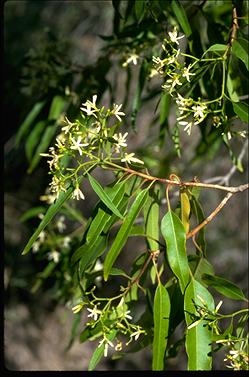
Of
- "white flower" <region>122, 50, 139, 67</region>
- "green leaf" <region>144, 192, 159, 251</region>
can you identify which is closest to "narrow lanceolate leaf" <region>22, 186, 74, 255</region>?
"green leaf" <region>144, 192, 159, 251</region>

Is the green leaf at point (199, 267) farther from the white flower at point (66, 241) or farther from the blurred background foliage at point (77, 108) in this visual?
the white flower at point (66, 241)

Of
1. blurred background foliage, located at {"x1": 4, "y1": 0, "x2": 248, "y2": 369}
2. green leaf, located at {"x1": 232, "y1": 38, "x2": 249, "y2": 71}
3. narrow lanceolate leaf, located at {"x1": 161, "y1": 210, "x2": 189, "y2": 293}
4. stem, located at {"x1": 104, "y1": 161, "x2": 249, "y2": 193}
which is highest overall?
green leaf, located at {"x1": 232, "y1": 38, "x2": 249, "y2": 71}

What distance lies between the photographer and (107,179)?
4426 millimetres

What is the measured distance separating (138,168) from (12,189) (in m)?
2.84

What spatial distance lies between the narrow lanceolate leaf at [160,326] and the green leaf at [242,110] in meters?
0.35

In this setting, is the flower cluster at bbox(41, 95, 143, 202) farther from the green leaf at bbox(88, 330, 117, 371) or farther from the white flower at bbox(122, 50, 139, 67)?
the white flower at bbox(122, 50, 139, 67)

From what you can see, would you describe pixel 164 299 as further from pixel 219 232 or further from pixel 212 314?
pixel 219 232

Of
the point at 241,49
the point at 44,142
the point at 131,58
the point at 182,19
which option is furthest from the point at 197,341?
the point at 44,142

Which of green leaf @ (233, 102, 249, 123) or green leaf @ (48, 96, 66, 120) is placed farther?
green leaf @ (48, 96, 66, 120)

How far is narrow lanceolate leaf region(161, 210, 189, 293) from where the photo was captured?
3.73 feet

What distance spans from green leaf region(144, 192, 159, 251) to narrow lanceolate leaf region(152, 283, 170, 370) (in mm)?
143

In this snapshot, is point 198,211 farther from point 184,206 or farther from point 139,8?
point 139,8

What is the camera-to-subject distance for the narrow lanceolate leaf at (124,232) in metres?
1.17

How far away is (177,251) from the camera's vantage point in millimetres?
1142
